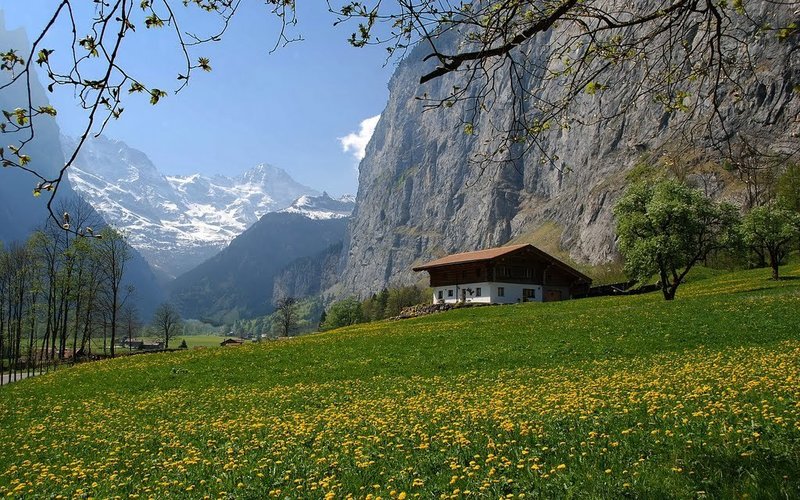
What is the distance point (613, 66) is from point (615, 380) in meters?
10.4

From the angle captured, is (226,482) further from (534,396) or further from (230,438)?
(534,396)

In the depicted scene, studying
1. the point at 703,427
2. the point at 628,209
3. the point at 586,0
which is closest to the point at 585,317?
the point at 628,209

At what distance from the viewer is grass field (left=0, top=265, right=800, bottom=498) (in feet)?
22.1

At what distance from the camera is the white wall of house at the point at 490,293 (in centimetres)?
7856

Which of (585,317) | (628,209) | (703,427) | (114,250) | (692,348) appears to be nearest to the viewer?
(703,427)

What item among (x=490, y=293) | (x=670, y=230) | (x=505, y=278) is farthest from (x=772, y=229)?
(x=490, y=293)

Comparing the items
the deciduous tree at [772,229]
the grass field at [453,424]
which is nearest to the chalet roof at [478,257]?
the deciduous tree at [772,229]

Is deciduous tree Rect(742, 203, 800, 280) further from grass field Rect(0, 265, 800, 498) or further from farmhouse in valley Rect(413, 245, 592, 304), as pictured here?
farmhouse in valley Rect(413, 245, 592, 304)

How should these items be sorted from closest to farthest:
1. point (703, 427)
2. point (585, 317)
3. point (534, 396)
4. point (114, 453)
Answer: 1. point (703, 427)
2. point (114, 453)
3. point (534, 396)
4. point (585, 317)

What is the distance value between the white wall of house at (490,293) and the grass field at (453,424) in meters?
50.8

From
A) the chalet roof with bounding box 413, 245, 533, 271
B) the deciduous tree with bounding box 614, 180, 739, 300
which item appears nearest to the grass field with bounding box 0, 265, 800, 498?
the deciduous tree with bounding box 614, 180, 739, 300

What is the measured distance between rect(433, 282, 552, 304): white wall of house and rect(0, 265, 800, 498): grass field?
50825mm

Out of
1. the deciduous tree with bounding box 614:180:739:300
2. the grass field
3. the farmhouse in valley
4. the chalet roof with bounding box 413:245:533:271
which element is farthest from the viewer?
the farmhouse in valley

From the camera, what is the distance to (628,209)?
1991 inches
